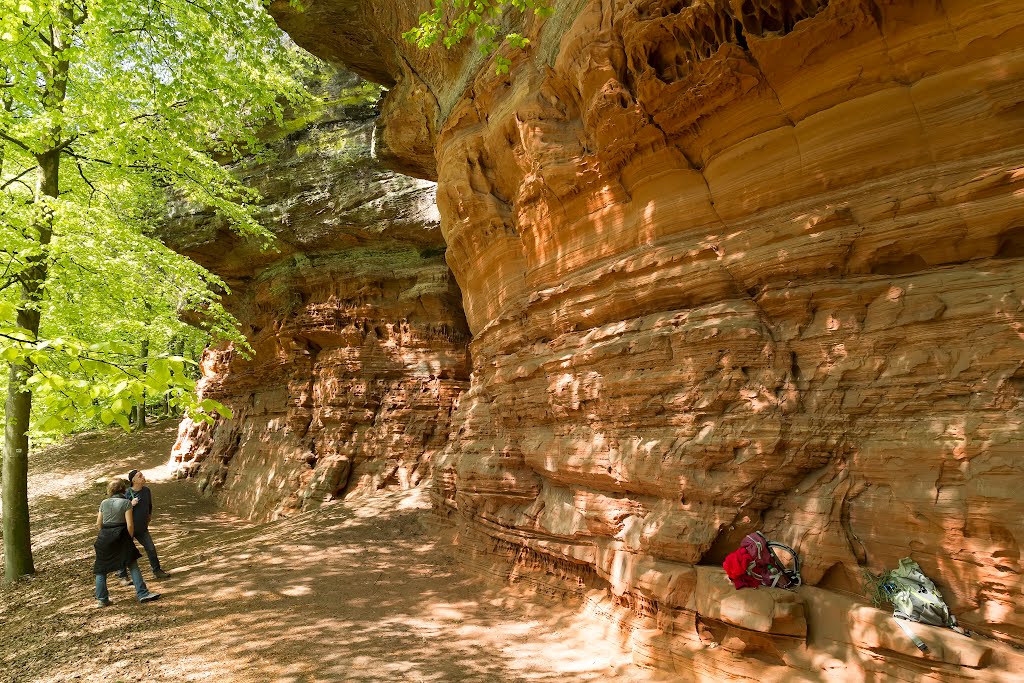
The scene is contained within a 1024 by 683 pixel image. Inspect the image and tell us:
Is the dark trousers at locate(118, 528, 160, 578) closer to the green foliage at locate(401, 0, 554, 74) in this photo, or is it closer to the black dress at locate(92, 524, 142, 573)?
the black dress at locate(92, 524, 142, 573)

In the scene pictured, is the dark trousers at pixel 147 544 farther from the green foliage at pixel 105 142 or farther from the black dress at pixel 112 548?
the green foliage at pixel 105 142

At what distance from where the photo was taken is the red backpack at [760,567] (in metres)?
4.63

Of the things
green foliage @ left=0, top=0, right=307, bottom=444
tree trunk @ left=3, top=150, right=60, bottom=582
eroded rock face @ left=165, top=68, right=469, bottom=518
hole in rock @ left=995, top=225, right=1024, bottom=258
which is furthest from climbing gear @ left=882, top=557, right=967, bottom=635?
tree trunk @ left=3, top=150, right=60, bottom=582

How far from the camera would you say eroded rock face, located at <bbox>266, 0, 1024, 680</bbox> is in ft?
13.9

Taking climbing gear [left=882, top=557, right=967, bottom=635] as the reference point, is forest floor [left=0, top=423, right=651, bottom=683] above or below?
below

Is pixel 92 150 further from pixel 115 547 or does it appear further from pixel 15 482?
pixel 115 547

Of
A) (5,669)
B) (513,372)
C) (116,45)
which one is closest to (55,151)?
(116,45)

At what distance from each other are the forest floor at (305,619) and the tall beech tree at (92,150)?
3070 millimetres

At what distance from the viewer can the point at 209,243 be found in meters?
17.9

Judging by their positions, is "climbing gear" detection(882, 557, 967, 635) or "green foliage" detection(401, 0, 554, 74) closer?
"climbing gear" detection(882, 557, 967, 635)

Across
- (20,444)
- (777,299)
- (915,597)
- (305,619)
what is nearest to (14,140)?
(20,444)

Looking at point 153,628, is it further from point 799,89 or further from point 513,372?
point 799,89

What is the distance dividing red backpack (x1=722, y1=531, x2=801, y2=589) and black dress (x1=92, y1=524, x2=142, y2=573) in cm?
795

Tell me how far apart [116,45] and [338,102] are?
8.59 metres
